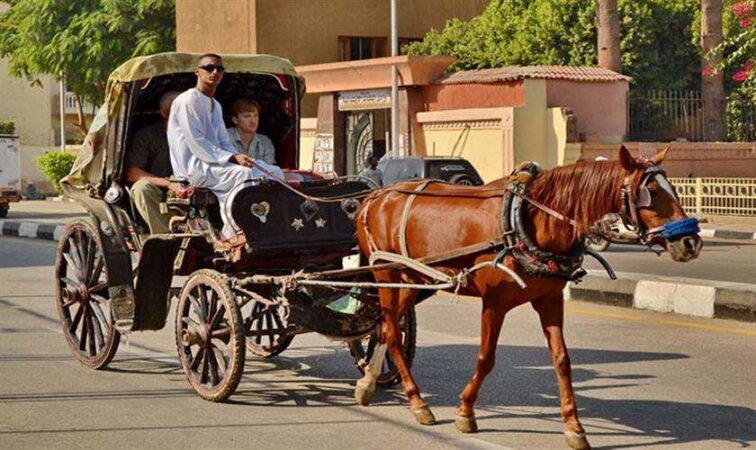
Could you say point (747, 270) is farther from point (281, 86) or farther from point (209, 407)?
point (209, 407)

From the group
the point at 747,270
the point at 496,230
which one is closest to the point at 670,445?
the point at 496,230

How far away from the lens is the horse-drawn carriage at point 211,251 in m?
9.23

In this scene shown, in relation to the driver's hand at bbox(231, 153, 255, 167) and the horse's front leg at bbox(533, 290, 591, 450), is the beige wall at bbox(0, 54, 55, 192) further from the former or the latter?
the horse's front leg at bbox(533, 290, 591, 450)

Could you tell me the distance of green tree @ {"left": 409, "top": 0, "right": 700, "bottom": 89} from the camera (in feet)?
117

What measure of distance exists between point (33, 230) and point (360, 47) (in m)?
16.6

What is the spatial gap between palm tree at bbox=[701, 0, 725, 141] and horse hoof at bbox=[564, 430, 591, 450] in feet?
85.3

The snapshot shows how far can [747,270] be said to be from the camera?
741 inches

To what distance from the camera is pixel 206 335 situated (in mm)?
9188

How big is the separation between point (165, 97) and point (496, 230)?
370 cm

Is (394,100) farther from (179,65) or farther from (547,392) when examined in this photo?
(547,392)

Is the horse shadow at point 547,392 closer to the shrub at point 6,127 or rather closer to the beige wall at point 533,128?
the beige wall at point 533,128

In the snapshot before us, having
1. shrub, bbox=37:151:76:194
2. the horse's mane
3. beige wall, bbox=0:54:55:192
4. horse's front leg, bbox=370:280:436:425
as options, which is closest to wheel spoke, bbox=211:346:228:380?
horse's front leg, bbox=370:280:436:425

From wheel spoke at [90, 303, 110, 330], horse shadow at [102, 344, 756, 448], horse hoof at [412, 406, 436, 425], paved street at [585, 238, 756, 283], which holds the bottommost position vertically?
paved street at [585, 238, 756, 283]

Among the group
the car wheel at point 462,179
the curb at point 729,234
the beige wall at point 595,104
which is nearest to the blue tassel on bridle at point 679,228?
the car wheel at point 462,179
